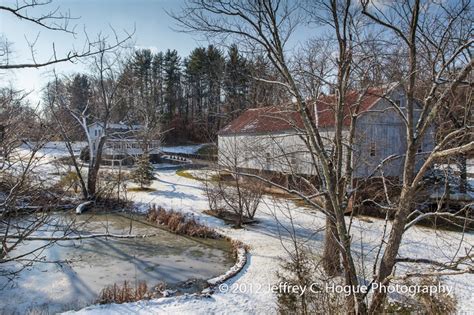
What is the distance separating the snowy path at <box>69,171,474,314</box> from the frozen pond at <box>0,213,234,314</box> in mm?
1053

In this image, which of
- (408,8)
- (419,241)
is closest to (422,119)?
(408,8)

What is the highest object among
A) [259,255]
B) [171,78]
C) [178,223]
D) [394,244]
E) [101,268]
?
[171,78]

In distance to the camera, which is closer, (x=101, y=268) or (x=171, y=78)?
(x=101, y=268)

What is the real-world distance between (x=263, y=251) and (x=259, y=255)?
399 mm

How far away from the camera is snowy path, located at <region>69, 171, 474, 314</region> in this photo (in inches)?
268

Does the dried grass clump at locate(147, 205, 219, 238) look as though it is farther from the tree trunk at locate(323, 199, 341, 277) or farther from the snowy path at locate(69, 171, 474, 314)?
the tree trunk at locate(323, 199, 341, 277)

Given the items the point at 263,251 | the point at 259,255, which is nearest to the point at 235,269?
the point at 259,255

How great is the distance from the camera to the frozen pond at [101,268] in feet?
24.5

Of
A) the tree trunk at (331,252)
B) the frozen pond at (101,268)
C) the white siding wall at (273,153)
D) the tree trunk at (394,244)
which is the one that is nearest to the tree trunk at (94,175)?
the frozen pond at (101,268)

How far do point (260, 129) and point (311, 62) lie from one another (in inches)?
615

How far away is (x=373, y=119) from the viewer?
57.2ft

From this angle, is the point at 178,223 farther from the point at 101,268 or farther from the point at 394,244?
the point at 394,244

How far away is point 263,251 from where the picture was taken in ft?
35.1

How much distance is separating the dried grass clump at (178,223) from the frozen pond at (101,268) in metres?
0.37
